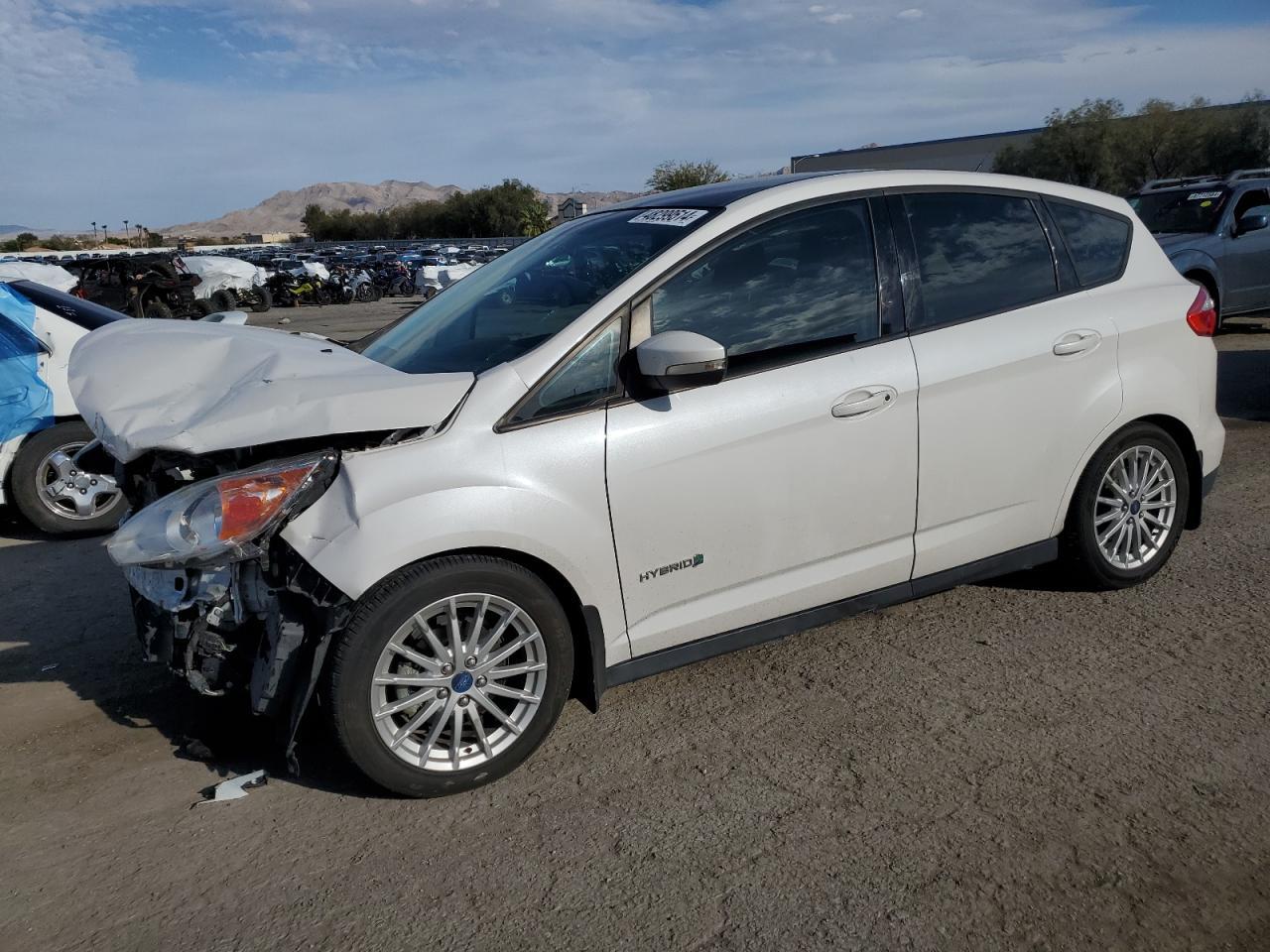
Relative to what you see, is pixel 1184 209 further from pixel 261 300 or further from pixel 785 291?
pixel 261 300

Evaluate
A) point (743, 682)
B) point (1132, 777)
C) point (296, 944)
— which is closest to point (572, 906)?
point (296, 944)

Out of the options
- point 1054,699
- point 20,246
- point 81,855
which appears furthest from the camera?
point 20,246

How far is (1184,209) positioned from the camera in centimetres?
1230

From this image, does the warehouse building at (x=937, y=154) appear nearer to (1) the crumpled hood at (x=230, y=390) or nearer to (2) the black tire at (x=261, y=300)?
(2) the black tire at (x=261, y=300)

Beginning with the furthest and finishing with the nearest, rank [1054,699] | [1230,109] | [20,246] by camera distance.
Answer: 1. [20,246]
2. [1230,109]
3. [1054,699]

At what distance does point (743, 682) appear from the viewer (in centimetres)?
409

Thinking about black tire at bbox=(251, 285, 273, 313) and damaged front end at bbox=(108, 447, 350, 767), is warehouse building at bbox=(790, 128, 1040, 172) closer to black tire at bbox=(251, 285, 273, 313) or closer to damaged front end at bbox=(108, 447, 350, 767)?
black tire at bbox=(251, 285, 273, 313)

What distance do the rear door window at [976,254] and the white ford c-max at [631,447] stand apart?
1cm

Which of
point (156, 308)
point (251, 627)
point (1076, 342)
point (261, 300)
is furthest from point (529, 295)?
point (261, 300)

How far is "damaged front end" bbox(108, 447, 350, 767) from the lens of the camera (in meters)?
3.12

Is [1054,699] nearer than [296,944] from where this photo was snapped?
No

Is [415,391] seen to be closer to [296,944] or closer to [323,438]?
[323,438]

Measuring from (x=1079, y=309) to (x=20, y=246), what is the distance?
400 ft

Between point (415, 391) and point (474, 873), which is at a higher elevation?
point (415, 391)
